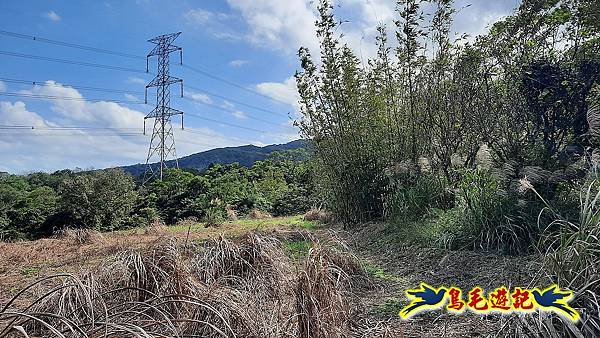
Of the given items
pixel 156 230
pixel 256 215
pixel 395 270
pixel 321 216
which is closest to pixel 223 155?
pixel 256 215

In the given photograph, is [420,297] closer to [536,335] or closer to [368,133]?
[536,335]

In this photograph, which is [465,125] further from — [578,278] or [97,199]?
[97,199]

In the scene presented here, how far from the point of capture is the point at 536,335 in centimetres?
158

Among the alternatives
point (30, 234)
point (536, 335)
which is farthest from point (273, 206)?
point (536, 335)

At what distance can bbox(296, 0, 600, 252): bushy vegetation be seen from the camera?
3.60 meters

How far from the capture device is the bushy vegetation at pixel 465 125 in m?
3.60

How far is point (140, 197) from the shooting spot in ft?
45.4

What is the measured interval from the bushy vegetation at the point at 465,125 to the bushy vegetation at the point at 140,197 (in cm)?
404

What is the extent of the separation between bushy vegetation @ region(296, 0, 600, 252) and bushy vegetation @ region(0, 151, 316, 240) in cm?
404

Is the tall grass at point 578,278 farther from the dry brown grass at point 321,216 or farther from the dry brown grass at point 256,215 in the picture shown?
the dry brown grass at point 256,215

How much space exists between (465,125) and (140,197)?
37.8 feet

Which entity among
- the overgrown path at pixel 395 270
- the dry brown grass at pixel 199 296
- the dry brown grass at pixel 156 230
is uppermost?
the dry brown grass at pixel 199 296

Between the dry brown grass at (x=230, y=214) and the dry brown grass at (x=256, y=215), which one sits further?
the dry brown grass at (x=256, y=215)

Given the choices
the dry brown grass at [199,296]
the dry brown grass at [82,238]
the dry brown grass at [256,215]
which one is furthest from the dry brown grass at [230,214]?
the dry brown grass at [199,296]
